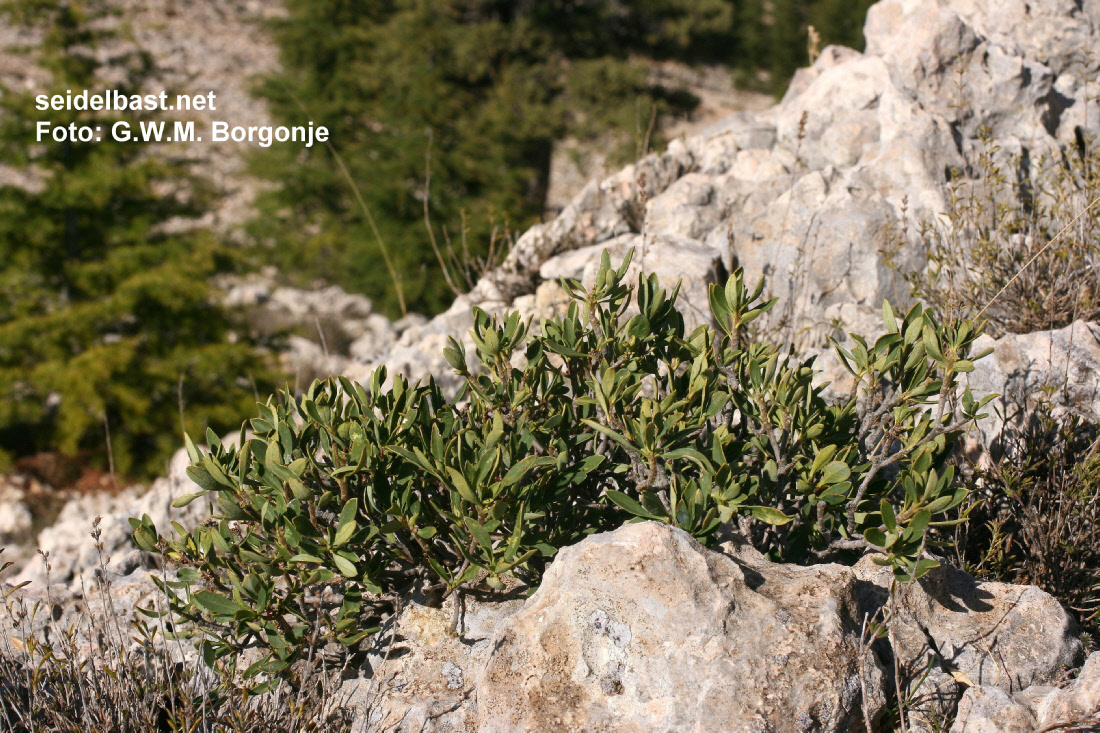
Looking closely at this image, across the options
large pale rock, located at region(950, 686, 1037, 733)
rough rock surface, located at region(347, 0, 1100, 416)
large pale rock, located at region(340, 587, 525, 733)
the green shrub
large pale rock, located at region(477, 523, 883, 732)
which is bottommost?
the green shrub

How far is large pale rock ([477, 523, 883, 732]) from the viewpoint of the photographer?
6.12 ft

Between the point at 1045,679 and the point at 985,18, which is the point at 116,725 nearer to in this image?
the point at 1045,679

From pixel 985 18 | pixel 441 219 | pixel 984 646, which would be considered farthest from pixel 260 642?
pixel 441 219

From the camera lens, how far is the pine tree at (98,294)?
8258mm

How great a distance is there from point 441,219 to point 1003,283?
7.89 m

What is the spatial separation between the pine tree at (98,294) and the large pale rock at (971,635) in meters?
7.51

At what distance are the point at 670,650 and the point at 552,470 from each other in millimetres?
643

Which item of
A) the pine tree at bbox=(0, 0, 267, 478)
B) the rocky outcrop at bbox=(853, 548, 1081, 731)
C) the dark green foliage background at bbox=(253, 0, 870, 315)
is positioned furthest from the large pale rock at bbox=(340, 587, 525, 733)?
the dark green foliage background at bbox=(253, 0, 870, 315)

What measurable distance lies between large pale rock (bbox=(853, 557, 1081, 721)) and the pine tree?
7.51 m

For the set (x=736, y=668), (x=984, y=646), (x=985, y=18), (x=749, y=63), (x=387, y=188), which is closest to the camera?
(x=736, y=668)

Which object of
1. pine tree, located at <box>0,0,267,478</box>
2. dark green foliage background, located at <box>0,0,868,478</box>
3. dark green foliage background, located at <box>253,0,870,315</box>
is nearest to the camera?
pine tree, located at <box>0,0,267,478</box>

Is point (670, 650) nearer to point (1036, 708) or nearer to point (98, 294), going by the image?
point (1036, 708)

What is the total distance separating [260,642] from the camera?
235 centimetres

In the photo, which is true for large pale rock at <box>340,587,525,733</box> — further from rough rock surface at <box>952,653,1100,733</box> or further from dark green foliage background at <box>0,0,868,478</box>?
dark green foliage background at <box>0,0,868,478</box>
